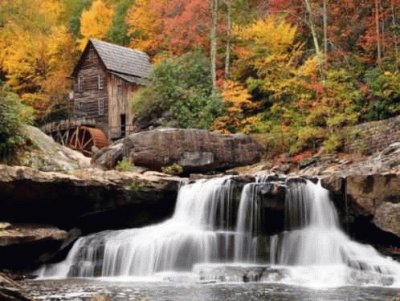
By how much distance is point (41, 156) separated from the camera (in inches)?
749

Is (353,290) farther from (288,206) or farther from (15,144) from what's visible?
(15,144)

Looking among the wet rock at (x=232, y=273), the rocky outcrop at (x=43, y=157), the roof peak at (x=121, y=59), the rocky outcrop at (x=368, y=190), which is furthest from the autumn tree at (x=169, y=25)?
the wet rock at (x=232, y=273)

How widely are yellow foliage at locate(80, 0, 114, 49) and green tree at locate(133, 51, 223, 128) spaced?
1399 cm

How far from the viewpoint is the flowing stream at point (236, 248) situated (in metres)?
12.7

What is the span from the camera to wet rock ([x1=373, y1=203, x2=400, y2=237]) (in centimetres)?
1334

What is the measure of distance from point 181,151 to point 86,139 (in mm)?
13278

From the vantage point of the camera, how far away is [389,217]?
13453 millimetres

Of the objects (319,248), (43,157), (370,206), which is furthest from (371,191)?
(43,157)

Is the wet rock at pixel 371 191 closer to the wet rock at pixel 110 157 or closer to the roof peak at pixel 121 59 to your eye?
the wet rock at pixel 110 157

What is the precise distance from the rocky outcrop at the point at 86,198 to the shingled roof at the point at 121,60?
Answer: 17.9 meters

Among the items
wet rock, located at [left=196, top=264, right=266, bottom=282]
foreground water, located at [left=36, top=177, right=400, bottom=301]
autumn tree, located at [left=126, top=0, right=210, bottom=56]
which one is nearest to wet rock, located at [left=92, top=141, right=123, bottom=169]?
foreground water, located at [left=36, top=177, right=400, bottom=301]

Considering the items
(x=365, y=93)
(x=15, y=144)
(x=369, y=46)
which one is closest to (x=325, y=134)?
(x=365, y=93)

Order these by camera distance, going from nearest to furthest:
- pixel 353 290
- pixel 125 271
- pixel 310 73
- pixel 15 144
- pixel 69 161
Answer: pixel 353 290 → pixel 125 271 → pixel 15 144 → pixel 69 161 → pixel 310 73

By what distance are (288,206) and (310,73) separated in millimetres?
9684
